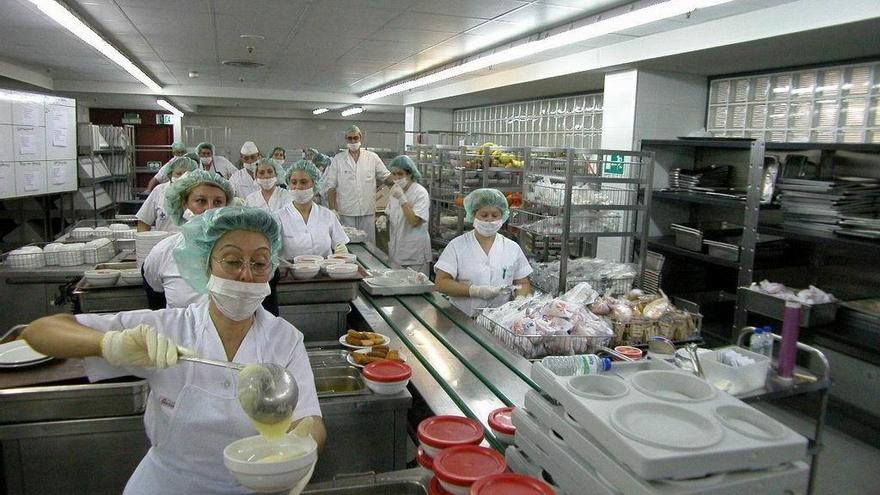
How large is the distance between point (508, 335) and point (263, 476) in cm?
143

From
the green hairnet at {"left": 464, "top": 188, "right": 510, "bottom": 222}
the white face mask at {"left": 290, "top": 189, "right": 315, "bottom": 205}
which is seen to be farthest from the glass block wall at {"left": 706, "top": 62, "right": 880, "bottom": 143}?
the white face mask at {"left": 290, "top": 189, "right": 315, "bottom": 205}

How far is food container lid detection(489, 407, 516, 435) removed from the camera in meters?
1.62

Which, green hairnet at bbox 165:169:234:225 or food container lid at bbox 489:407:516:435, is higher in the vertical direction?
green hairnet at bbox 165:169:234:225

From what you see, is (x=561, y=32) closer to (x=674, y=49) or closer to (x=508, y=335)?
(x=674, y=49)

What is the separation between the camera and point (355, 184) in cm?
688

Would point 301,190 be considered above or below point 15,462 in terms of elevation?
above

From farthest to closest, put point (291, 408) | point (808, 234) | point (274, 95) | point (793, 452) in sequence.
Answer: point (274, 95) → point (808, 234) → point (291, 408) → point (793, 452)

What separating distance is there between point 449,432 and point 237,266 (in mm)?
778

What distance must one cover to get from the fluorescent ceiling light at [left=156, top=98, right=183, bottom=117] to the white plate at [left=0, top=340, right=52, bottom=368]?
1150 centimetres

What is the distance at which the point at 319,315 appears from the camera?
125 inches

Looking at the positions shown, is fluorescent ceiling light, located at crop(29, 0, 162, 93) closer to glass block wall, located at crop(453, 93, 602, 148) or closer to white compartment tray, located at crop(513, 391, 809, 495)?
white compartment tray, located at crop(513, 391, 809, 495)

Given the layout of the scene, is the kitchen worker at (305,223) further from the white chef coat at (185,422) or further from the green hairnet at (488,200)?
the white chef coat at (185,422)

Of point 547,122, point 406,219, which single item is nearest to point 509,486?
point 406,219

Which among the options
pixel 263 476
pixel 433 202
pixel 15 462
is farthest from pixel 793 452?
pixel 433 202
